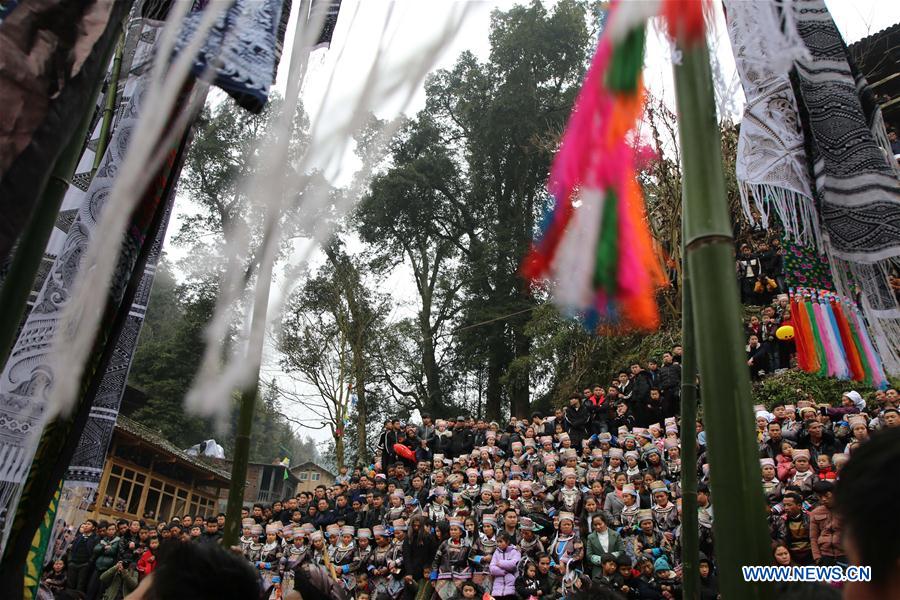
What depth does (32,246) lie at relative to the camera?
1.64m

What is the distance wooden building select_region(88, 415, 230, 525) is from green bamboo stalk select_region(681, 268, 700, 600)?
15937mm

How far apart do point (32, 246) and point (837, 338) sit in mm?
2582

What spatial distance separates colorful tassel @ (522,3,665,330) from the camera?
176 cm

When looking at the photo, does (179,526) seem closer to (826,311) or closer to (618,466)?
(618,466)

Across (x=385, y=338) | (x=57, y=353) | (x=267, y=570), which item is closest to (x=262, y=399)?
(x=385, y=338)

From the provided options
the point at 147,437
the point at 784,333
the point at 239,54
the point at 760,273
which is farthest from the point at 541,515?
the point at 147,437

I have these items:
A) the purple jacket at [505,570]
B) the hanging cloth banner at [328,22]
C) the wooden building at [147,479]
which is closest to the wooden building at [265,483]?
the wooden building at [147,479]

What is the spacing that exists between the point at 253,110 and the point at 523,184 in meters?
22.6

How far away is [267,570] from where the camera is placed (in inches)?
402

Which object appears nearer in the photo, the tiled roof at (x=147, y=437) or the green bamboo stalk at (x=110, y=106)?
the green bamboo stalk at (x=110, y=106)

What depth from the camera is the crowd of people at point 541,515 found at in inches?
283

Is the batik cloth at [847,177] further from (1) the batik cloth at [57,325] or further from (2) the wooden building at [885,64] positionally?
(2) the wooden building at [885,64]

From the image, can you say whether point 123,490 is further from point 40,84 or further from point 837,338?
point 837,338

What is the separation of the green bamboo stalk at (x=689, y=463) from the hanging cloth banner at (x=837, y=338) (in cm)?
71
